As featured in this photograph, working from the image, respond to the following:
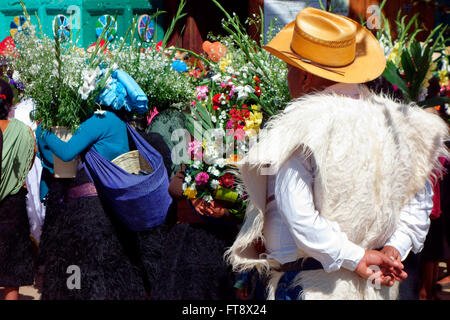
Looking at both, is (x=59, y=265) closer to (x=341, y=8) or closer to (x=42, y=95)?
(x=42, y=95)

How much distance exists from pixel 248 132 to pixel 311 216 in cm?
96

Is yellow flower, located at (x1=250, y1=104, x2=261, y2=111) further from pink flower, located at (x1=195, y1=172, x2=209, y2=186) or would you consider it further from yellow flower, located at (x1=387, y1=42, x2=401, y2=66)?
yellow flower, located at (x1=387, y1=42, x2=401, y2=66)

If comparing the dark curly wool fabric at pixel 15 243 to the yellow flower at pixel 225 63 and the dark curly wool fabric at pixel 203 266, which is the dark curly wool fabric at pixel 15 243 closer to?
the dark curly wool fabric at pixel 203 266

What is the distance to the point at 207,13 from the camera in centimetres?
849

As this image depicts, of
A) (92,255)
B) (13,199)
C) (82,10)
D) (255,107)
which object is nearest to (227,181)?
(255,107)

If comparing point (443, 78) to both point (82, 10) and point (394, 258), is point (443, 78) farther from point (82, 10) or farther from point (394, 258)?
point (82, 10)

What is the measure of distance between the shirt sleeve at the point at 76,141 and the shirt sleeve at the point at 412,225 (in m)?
1.88

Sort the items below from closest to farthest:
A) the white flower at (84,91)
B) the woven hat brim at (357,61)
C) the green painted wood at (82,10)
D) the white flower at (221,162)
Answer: the woven hat brim at (357,61)
the white flower at (221,162)
the white flower at (84,91)
the green painted wood at (82,10)

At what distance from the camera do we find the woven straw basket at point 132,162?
3326mm

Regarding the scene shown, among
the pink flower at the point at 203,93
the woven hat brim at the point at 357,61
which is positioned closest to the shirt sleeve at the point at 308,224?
the woven hat brim at the point at 357,61

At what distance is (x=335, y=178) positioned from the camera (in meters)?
1.90

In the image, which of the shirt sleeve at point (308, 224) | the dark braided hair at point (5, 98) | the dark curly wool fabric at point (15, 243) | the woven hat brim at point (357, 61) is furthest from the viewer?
the dark curly wool fabric at point (15, 243)

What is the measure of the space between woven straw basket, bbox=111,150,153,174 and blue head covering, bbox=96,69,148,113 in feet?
0.95

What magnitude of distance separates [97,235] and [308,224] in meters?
1.78
